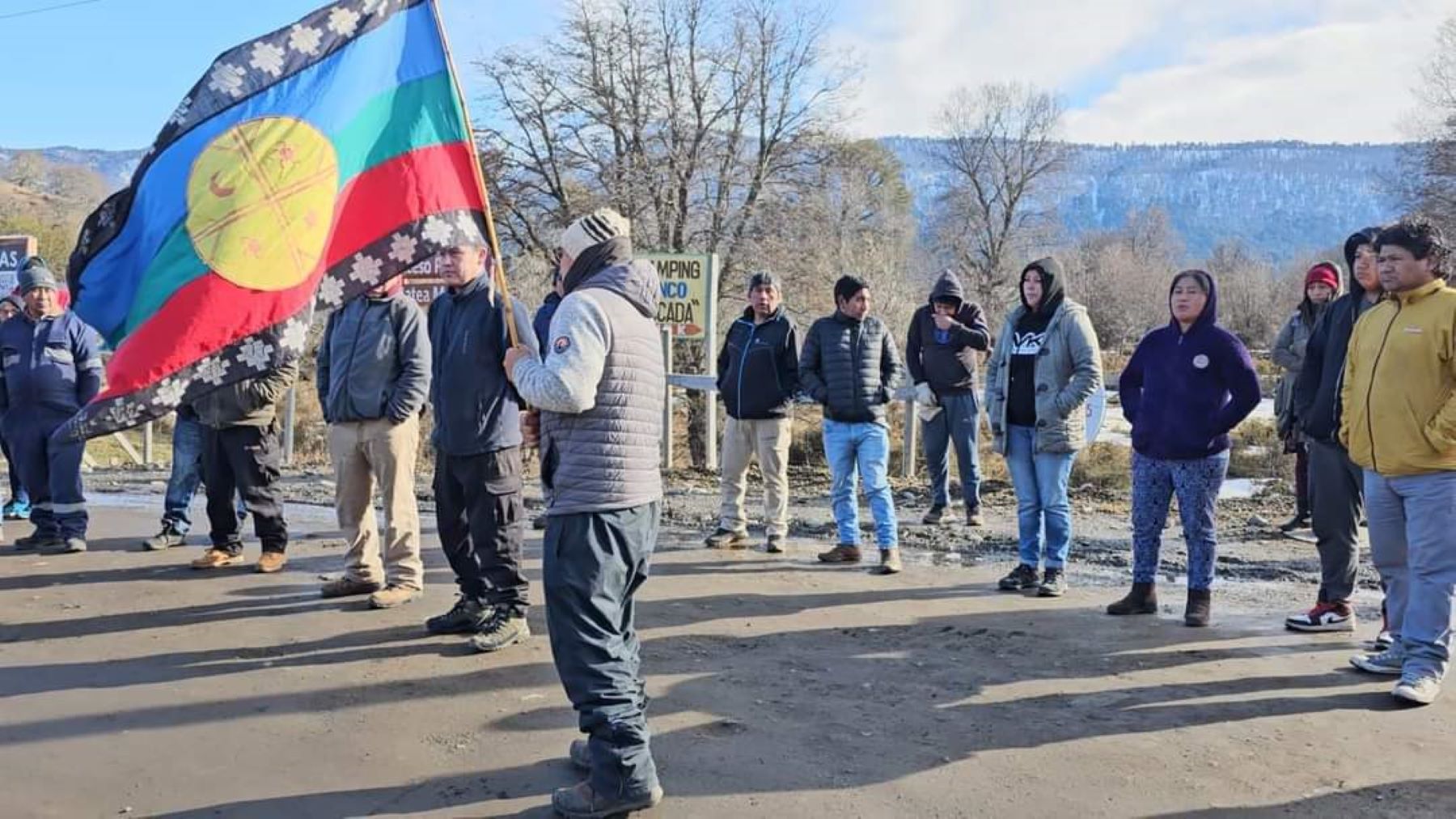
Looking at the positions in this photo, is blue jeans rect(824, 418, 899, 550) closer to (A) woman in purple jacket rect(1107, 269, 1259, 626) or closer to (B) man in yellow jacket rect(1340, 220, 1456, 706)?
(A) woman in purple jacket rect(1107, 269, 1259, 626)

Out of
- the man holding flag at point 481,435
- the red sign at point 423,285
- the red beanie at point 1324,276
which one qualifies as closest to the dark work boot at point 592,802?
the man holding flag at point 481,435

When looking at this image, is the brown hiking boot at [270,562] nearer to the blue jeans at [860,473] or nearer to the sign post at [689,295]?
the blue jeans at [860,473]

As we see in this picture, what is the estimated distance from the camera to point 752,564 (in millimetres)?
7719

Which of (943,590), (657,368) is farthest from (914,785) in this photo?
(943,590)

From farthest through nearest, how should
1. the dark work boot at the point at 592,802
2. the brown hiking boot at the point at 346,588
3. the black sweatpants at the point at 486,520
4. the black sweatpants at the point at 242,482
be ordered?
the black sweatpants at the point at 242,482, the brown hiking boot at the point at 346,588, the black sweatpants at the point at 486,520, the dark work boot at the point at 592,802

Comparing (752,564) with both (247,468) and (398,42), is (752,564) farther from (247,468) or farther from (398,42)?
(398,42)

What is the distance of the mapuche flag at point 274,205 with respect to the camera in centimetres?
427

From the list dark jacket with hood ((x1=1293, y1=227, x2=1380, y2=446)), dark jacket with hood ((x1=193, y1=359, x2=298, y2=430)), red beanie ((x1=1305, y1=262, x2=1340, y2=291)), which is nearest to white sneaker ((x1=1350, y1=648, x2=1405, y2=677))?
dark jacket with hood ((x1=1293, y1=227, x2=1380, y2=446))

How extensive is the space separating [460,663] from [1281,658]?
166 inches

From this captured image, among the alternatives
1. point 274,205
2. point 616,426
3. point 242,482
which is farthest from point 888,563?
point 274,205

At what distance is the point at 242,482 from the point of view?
716 centimetres

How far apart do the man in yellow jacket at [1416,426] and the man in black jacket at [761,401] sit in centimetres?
406

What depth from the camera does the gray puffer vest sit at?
3.71 metres

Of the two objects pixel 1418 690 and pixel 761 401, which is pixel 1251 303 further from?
pixel 1418 690
